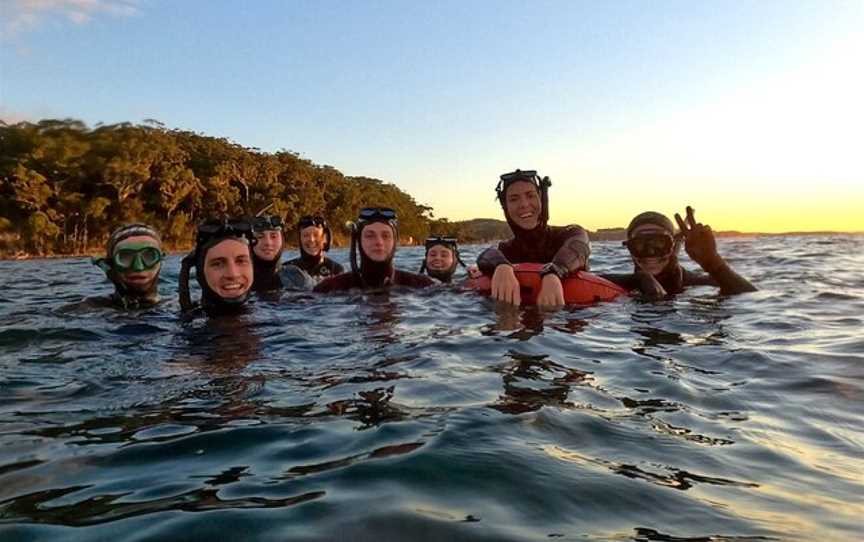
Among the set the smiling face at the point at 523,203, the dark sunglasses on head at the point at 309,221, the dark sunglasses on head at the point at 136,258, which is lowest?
the dark sunglasses on head at the point at 136,258

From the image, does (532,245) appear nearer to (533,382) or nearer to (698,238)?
(698,238)

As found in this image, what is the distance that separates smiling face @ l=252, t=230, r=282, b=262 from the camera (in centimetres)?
1048

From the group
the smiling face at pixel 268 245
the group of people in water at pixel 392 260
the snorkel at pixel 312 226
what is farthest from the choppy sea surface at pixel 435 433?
the snorkel at pixel 312 226

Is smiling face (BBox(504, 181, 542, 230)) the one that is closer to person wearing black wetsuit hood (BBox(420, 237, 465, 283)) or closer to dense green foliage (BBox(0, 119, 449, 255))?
person wearing black wetsuit hood (BBox(420, 237, 465, 283))

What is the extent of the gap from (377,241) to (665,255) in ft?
13.0

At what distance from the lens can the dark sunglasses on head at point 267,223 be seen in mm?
9748

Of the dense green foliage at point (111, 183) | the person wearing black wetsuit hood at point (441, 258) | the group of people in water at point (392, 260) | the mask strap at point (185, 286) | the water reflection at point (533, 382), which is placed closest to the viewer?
the water reflection at point (533, 382)

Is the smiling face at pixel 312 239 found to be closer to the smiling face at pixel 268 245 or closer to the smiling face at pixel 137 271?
the smiling face at pixel 268 245

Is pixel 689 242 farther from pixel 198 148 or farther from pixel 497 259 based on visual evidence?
pixel 198 148

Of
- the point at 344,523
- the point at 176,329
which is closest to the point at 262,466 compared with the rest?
the point at 344,523

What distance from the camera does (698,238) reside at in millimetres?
9008

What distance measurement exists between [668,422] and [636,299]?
5.75 meters

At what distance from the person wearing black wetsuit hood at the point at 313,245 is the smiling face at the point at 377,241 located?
2.66 m

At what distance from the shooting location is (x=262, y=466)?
298cm
